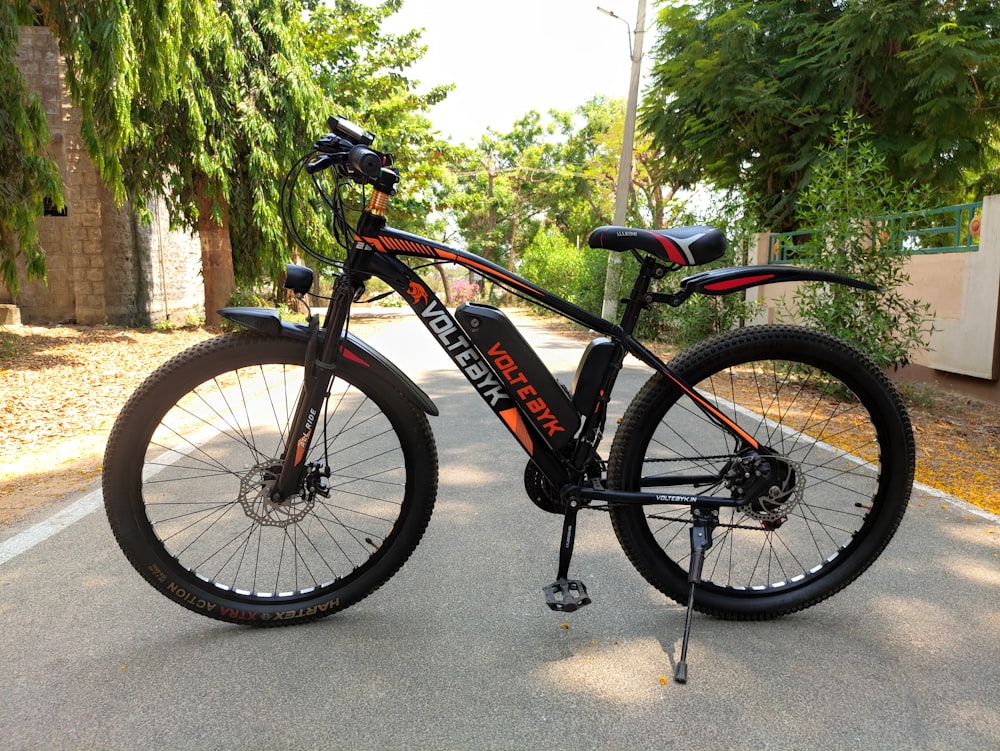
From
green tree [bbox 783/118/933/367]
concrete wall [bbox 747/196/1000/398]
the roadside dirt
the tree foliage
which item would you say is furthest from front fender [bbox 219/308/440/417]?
the tree foliage

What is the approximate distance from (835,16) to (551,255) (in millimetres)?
16324

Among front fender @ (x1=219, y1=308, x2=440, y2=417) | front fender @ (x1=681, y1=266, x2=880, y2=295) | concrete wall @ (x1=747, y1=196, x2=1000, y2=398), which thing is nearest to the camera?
front fender @ (x1=219, y1=308, x2=440, y2=417)

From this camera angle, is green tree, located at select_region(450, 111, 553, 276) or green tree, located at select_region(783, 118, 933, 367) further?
green tree, located at select_region(450, 111, 553, 276)

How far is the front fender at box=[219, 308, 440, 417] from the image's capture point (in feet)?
8.34

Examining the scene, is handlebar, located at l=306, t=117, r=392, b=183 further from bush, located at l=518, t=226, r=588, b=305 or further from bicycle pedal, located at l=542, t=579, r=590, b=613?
bush, located at l=518, t=226, r=588, b=305

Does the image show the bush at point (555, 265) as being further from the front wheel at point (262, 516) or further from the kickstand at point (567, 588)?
the kickstand at point (567, 588)

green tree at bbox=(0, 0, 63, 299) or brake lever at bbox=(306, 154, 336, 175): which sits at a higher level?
green tree at bbox=(0, 0, 63, 299)

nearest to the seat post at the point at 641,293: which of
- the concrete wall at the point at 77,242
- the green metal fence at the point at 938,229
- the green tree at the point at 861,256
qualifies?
the green tree at the point at 861,256

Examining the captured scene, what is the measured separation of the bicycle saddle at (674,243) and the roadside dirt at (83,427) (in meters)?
2.84

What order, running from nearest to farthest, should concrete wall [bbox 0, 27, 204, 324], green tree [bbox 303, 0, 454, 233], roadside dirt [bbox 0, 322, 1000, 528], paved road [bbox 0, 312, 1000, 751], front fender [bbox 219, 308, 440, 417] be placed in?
paved road [bbox 0, 312, 1000, 751] → front fender [bbox 219, 308, 440, 417] → roadside dirt [bbox 0, 322, 1000, 528] → concrete wall [bbox 0, 27, 204, 324] → green tree [bbox 303, 0, 454, 233]

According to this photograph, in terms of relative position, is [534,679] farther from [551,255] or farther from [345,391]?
[551,255]

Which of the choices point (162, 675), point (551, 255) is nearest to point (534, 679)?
point (162, 675)

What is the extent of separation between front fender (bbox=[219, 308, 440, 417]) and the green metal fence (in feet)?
21.4

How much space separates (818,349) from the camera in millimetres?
2707
